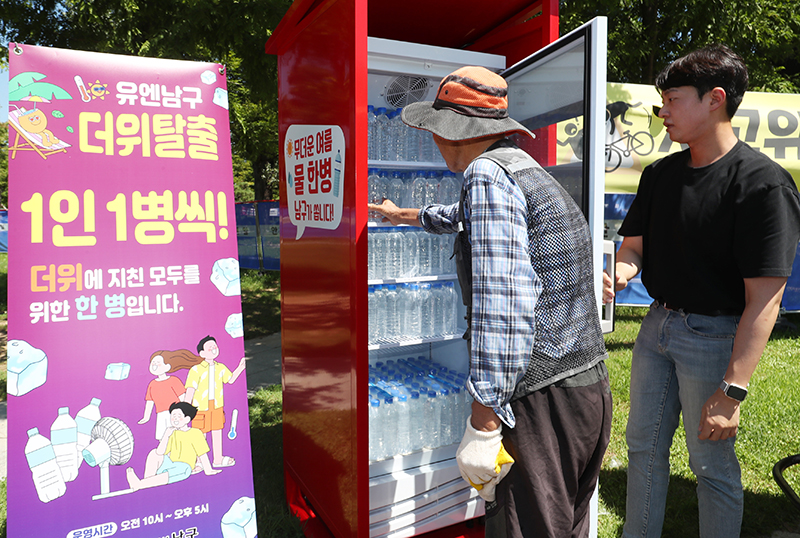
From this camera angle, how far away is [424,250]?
124 inches

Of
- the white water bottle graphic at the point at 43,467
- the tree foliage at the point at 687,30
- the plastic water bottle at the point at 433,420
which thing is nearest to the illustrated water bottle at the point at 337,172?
the plastic water bottle at the point at 433,420

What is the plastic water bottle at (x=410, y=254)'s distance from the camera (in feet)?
10.0

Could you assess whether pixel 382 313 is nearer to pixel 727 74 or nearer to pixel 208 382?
pixel 208 382

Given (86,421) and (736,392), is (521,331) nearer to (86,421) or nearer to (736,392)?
(736,392)

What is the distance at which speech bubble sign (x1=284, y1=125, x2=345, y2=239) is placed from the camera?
2.38 m

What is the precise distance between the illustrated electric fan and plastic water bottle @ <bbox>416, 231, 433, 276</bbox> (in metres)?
1.71

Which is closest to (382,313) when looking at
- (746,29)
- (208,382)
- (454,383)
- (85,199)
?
(454,383)

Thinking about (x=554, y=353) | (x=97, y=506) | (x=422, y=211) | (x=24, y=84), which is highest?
(x=24, y=84)

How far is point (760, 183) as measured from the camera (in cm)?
185

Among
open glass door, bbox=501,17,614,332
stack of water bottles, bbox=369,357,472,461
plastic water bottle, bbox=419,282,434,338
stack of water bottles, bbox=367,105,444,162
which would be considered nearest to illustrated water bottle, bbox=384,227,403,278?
plastic water bottle, bbox=419,282,434,338

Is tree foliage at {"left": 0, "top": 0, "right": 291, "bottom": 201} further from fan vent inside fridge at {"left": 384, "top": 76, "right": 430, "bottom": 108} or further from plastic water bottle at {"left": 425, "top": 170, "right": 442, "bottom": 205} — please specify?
plastic water bottle at {"left": 425, "top": 170, "right": 442, "bottom": 205}

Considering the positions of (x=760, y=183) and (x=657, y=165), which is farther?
(x=657, y=165)

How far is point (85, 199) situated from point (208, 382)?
2.86 ft

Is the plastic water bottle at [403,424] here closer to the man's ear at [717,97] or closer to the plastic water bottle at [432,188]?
the plastic water bottle at [432,188]
